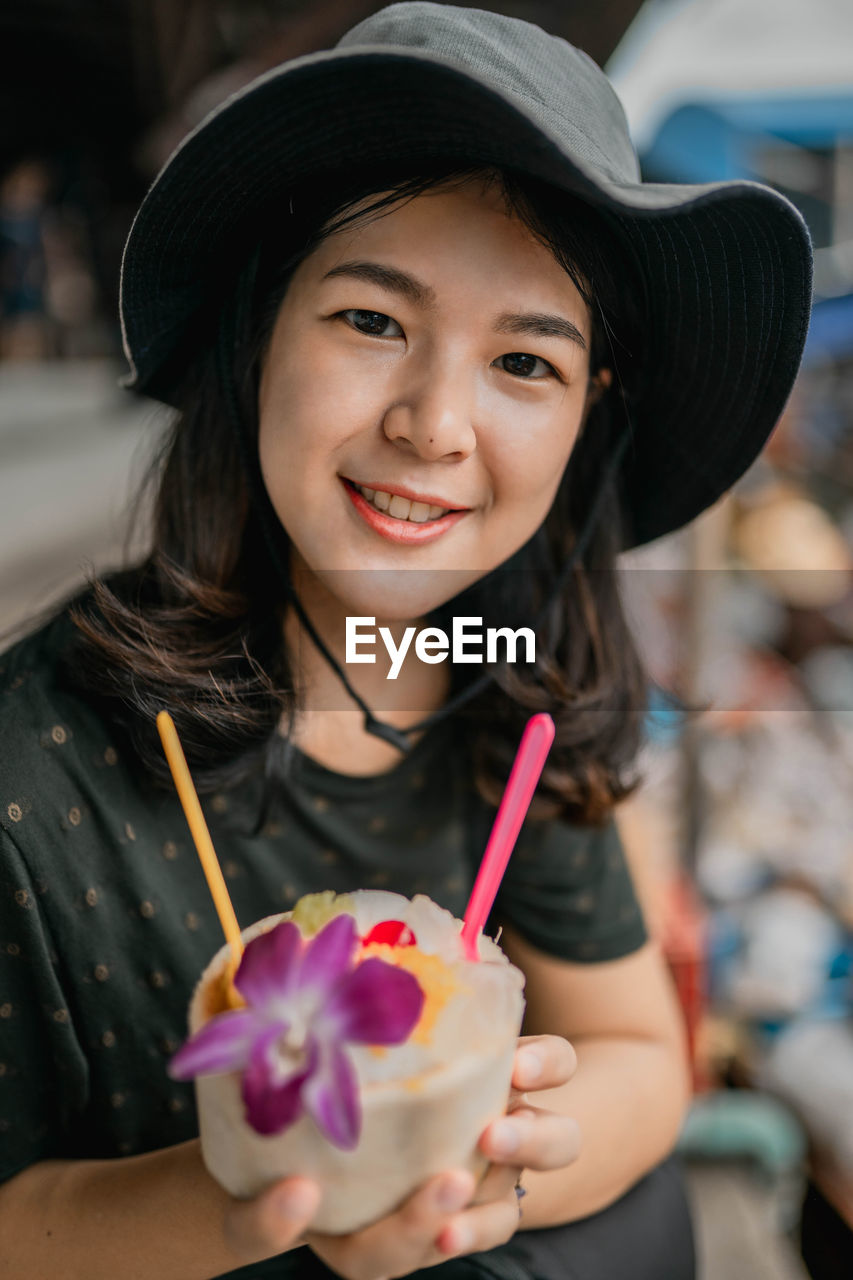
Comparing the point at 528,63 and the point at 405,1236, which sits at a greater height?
the point at 528,63

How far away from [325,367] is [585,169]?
0.26 meters

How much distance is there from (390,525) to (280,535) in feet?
0.63

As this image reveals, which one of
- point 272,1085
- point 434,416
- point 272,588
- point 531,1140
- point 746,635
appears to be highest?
point 434,416

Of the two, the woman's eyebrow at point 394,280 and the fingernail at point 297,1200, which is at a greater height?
the woman's eyebrow at point 394,280

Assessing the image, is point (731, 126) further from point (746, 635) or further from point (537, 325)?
point (746, 635)

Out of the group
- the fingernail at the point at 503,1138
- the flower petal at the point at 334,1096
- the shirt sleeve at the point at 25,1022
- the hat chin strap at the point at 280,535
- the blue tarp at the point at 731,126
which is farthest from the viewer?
the blue tarp at the point at 731,126

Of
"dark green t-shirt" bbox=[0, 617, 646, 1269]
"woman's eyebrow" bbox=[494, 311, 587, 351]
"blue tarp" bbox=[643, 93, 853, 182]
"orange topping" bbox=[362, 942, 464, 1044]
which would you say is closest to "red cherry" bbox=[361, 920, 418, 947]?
"orange topping" bbox=[362, 942, 464, 1044]

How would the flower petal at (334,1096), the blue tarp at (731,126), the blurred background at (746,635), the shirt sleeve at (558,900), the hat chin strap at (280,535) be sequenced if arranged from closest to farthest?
the flower petal at (334,1096) → the hat chin strap at (280,535) → the shirt sleeve at (558,900) → the blurred background at (746,635) → the blue tarp at (731,126)

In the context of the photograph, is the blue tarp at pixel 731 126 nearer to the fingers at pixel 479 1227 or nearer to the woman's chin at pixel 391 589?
the woman's chin at pixel 391 589

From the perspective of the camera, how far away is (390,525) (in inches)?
35.3

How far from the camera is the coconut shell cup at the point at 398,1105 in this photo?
0.54 m

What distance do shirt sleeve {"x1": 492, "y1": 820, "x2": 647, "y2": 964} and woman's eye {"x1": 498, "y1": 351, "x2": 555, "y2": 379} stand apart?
575 mm

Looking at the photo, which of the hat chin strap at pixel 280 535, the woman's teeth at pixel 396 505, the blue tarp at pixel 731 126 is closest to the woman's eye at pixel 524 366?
the woman's teeth at pixel 396 505

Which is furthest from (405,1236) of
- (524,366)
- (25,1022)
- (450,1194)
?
(524,366)
